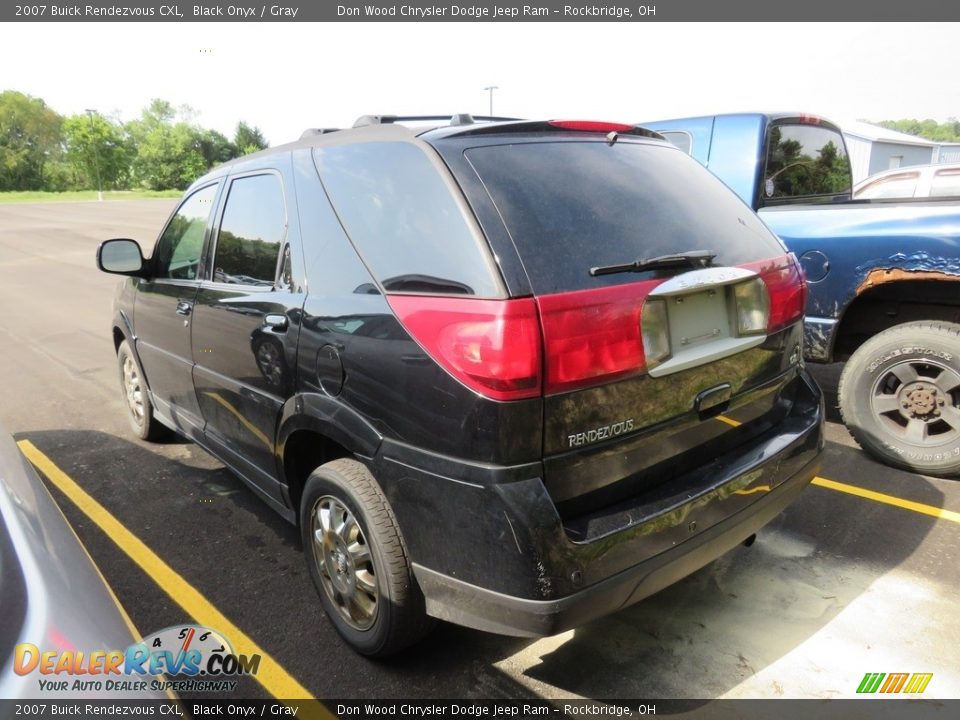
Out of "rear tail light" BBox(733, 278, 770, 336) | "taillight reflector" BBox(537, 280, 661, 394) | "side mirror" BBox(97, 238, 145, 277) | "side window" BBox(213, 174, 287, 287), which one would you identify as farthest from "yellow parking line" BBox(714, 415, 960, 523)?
"side mirror" BBox(97, 238, 145, 277)

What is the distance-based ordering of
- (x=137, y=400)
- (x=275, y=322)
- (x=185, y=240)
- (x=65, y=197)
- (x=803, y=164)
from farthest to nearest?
1. (x=65, y=197)
2. (x=803, y=164)
3. (x=137, y=400)
4. (x=185, y=240)
5. (x=275, y=322)

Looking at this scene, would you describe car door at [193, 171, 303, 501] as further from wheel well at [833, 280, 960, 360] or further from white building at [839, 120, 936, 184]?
white building at [839, 120, 936, 184]

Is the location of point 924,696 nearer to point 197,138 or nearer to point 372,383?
point 372,383

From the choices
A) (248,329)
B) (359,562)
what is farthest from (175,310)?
(359,562)

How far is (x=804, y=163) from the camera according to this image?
16.2 ft

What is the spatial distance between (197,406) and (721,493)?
108 inches

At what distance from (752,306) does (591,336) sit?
2.70 feet

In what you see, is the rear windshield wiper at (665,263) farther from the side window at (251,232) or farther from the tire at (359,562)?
the side window at (251,232)

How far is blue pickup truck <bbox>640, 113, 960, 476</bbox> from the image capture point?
12.0 feet

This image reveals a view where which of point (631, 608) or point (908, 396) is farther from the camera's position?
point (908, 396)

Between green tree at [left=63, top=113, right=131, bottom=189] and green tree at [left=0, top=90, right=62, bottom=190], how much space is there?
4.55 meters

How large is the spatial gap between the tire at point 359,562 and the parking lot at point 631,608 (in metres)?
0.16

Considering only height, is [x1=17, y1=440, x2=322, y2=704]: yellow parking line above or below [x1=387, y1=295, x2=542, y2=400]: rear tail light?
below

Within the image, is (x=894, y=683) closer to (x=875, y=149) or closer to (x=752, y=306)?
(x=752, y=306)
